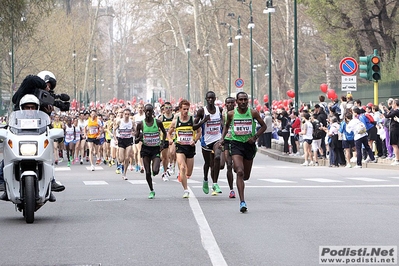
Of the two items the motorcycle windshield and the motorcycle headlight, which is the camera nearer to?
the motorcycle windshield

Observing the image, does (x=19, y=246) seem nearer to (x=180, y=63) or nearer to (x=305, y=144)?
(x=305, y=144)

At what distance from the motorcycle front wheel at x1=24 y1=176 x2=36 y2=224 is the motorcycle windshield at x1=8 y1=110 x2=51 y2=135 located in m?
0.64

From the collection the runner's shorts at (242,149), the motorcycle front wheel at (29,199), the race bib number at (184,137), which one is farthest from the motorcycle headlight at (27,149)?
the race bib number at (184,137)

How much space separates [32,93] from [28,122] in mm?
582

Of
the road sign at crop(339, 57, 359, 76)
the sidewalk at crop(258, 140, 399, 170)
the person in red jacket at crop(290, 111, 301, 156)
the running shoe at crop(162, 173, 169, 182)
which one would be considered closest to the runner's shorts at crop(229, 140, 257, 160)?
the running shoe at crop(162, 173, 169, 182)

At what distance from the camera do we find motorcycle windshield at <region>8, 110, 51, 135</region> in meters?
13.7

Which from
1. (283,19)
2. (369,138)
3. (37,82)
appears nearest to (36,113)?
(37,82)

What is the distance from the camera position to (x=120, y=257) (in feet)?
33.2

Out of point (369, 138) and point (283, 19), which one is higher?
point (283, 19)

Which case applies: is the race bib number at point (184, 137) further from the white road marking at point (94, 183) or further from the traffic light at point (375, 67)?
the traffic light at point (375, 67)

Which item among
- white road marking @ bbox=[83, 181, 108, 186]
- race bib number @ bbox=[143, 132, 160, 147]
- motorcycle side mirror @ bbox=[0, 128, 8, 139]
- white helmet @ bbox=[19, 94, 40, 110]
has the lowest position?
white road marking @ bbox=[83, 181, 108, 186]

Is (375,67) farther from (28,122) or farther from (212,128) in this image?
(28,122)

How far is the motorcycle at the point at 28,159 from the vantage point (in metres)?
13.6

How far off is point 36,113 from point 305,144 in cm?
1991
